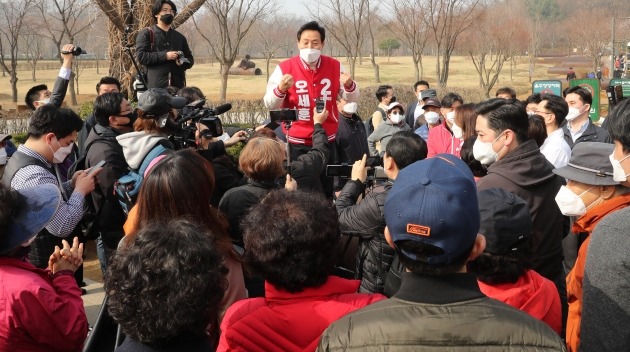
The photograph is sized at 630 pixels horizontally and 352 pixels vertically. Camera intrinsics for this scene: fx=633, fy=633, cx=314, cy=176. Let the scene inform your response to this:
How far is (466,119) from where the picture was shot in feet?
18.1

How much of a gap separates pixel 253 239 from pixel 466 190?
927 mm

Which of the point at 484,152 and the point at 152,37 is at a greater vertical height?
the point at 152,37

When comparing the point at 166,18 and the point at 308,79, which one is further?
the point at 166,18

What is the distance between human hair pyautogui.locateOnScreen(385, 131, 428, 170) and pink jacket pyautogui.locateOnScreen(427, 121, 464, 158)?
303 centimetres

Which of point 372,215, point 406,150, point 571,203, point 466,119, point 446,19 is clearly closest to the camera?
point 571,203

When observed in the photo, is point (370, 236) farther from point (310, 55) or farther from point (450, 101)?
point (450, 101)

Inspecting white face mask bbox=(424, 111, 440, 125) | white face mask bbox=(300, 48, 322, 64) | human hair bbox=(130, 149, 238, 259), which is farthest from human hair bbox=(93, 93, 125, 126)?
white face mask bbox=(424, 111, 440, 125)

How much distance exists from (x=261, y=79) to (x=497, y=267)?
43805mm

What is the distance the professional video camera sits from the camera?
15.2 ft

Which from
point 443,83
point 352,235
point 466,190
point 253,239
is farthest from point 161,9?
point 443,83

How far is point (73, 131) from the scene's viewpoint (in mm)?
4457

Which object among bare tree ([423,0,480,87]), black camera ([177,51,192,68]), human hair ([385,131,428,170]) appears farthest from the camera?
bare tree ([423,0,480,87])

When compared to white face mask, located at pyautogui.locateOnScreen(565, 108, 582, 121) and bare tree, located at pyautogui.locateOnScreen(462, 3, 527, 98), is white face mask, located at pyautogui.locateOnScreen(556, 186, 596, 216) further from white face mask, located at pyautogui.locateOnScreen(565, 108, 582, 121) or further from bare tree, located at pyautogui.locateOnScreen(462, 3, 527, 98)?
bare tree, located at pyautogui.locateOnScreen(462, 3, 527, 98)

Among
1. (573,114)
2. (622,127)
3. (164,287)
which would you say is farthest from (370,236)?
(573,114)
